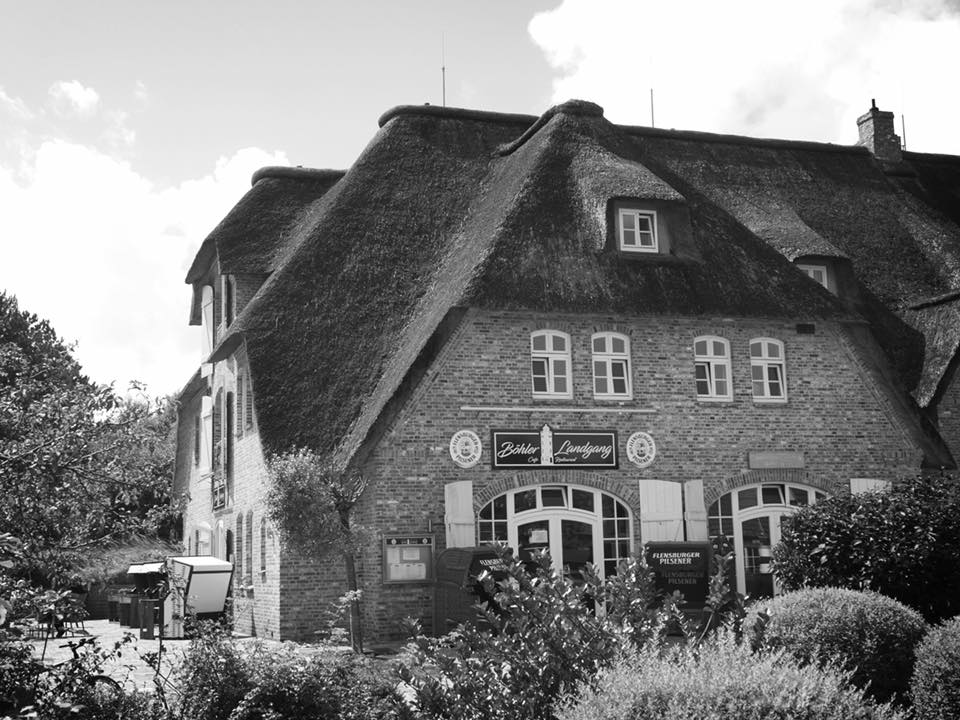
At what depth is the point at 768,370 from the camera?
23516 millimetres

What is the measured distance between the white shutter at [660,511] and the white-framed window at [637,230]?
475 cm

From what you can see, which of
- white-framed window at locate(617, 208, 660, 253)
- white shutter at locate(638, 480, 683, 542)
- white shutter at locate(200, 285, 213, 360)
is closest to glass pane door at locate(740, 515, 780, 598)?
white shutter at locate(638, 480, 683, 542)

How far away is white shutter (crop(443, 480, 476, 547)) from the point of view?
67.7 ft

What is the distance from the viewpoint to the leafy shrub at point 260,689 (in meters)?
9.59

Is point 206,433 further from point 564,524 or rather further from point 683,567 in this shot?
point 683,567

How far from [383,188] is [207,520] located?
10.3 meters

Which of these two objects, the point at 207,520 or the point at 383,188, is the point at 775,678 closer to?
the point at 383,188

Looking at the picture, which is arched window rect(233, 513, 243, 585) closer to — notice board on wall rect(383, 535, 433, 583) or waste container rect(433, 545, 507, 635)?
notice board on wall rect(383, 535, 433, 583)

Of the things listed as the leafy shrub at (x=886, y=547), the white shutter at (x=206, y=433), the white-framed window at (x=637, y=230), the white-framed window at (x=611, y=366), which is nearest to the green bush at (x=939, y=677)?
the leafy shrub at (x=886, y=547)

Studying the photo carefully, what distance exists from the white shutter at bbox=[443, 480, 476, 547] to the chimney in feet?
60.0

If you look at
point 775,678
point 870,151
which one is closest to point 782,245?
point 870,151

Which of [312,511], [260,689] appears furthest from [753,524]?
[260,689]

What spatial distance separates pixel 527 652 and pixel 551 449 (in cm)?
1309

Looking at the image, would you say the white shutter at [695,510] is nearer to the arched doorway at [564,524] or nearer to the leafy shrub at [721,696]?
the arched doorway at [564,524]
